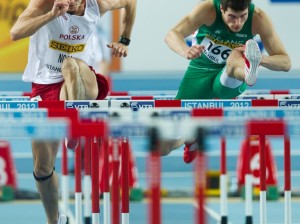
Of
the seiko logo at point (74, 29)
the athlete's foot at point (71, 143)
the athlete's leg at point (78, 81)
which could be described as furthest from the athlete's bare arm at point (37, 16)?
the athlete's foot at point (71, 143)

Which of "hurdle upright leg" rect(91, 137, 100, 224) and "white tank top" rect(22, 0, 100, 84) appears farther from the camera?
"white tank top" rect(22, 0, 100, 84)

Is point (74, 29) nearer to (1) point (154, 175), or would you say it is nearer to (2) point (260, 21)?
(2) point (260, 21)

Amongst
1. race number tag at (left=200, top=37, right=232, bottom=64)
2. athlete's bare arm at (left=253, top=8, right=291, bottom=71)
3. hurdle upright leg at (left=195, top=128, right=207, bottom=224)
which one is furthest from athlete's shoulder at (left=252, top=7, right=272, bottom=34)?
hurdle upright leg at (left=195, top=128, right=207, bottom=224)

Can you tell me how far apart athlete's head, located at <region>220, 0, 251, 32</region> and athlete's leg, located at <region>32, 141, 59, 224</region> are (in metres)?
1.24

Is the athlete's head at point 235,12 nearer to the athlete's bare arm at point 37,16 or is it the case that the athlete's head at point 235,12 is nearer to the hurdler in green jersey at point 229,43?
the hurdler in green jersey at point 229,43

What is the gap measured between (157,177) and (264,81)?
26.1 ft

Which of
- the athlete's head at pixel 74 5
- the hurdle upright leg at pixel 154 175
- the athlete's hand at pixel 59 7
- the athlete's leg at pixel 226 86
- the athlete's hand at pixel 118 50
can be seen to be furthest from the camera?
the athlete's leg at pixel 226 86

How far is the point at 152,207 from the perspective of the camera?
331 centimetres

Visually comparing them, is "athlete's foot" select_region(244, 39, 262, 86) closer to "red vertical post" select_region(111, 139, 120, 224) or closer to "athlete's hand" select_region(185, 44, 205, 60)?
"athlete's hand" select_region(185, 44, 205, 60)

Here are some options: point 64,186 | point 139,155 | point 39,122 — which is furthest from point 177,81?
point 39,122

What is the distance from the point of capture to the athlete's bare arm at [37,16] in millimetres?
5496

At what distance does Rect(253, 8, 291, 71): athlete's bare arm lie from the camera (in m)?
6.20

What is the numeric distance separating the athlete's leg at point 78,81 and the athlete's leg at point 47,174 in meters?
0.34

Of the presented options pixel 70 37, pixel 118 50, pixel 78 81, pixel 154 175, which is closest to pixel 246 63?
pixel 118 50
